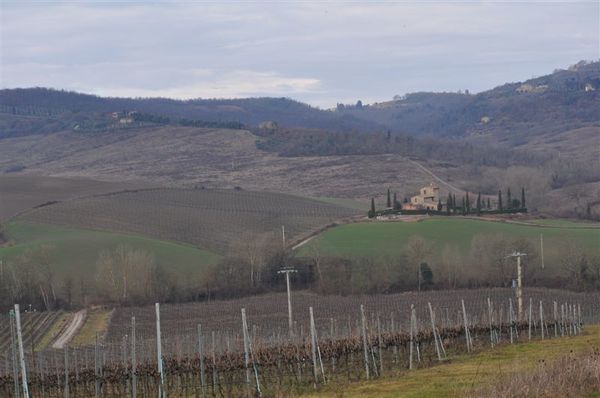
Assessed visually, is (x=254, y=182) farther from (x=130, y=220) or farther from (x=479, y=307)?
(x=479, y=307)

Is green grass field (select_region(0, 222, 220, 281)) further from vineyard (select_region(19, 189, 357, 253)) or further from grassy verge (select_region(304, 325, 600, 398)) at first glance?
grassy verge (select_region(304, 325, 600, 398))

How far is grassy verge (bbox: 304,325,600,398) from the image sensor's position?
1984 cm

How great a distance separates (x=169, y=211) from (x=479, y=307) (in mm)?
37680

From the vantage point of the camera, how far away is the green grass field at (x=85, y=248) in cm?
6353

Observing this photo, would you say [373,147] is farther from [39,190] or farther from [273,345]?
[273,345]

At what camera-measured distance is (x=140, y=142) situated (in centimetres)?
15038

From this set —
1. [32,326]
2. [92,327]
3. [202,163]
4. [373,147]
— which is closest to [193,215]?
[92,327]

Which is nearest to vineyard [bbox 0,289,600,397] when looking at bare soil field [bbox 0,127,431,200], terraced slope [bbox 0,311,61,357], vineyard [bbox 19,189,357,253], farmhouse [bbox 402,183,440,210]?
terraced slope [bbox 0,311,61,357]

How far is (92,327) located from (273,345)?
2192cm

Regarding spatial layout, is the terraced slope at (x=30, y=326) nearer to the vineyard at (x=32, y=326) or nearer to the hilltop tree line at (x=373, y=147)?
the vineyard at (x=32, y=326)

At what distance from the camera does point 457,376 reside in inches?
885

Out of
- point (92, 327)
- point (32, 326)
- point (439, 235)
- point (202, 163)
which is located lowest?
point (92, 327)

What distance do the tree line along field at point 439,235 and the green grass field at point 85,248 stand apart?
7.73m

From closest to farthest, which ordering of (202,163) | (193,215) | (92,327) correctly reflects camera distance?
(92,327) → (193,215) → (202,163)
